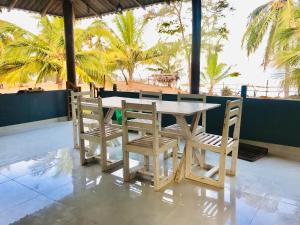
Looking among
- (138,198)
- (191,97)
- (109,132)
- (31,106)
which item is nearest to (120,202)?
(138,198)

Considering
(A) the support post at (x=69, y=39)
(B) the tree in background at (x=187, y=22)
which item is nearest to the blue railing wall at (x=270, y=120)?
(A) the support post at (x=69, y=39)

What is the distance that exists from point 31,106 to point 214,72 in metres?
4.98

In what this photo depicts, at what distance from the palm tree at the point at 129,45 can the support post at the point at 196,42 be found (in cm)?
519

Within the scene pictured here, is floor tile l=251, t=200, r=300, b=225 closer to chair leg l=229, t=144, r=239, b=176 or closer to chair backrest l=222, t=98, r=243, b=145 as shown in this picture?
chair leg l=229, t=144, r=239, b=176

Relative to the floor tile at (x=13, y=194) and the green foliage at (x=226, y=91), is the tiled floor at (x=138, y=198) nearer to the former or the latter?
the floor tile at (x=13, y=194)

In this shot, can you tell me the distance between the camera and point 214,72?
273 inches

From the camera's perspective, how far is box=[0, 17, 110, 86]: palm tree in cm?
786

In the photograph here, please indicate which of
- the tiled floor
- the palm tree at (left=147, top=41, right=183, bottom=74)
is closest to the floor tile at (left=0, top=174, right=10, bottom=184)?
the tiled floor

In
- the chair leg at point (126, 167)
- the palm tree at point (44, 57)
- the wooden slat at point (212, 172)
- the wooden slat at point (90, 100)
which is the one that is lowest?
the wooden slat at point (212, 172)

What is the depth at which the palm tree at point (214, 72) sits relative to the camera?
673cm

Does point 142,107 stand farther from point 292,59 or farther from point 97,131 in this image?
point 292,59

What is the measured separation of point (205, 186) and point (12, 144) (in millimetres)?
3522

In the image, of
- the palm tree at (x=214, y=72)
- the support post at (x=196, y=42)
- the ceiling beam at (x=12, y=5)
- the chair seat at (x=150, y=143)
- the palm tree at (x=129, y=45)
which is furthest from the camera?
the palm tree at (x=129, y=45)

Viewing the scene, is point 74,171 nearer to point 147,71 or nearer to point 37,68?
point 37,68
